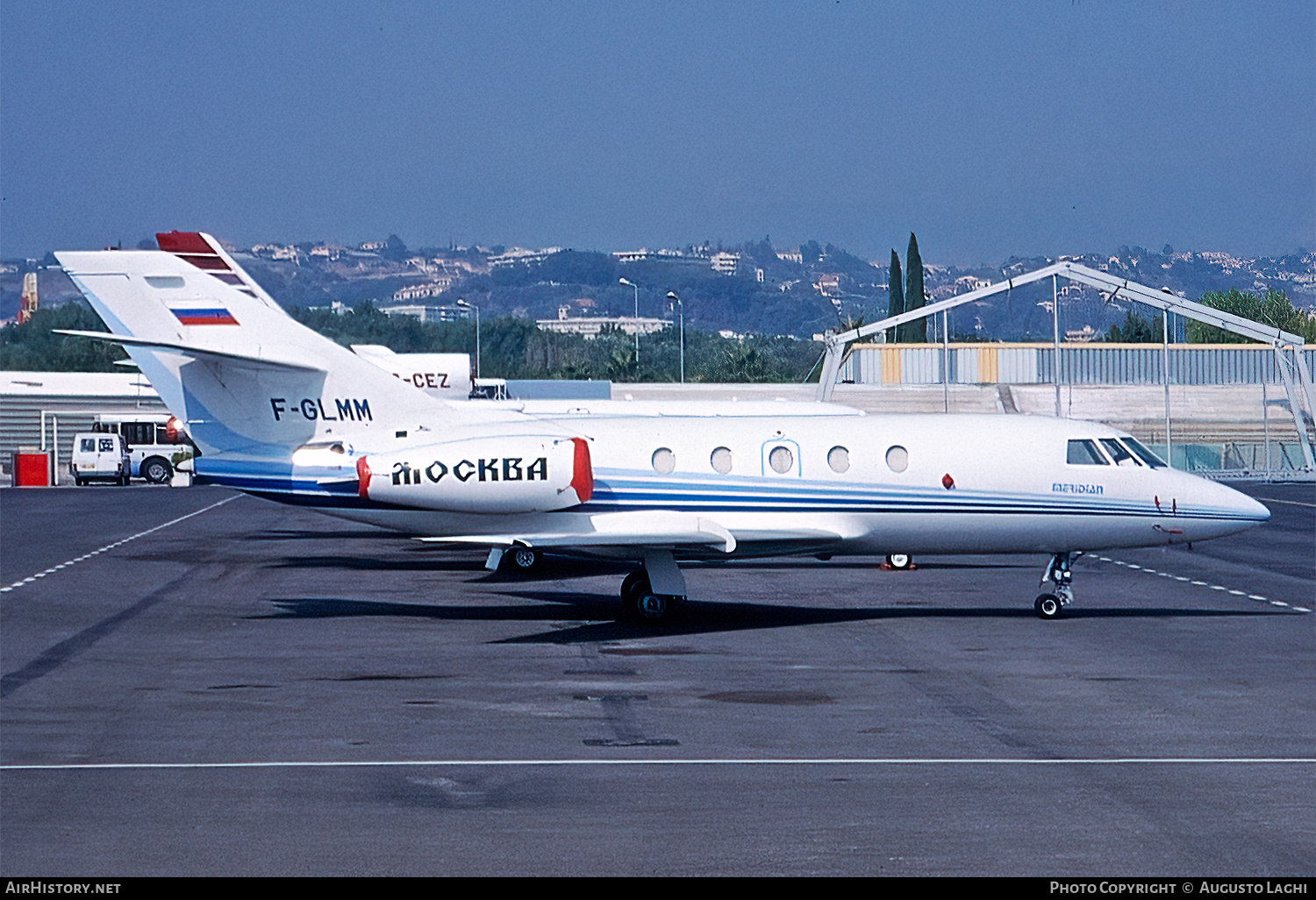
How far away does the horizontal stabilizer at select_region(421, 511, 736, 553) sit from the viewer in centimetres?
1989

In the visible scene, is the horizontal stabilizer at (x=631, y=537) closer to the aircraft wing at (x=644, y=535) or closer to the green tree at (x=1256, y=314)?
the aircraft wing at (x=644, y=535)

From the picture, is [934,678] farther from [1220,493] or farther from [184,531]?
[184,531]

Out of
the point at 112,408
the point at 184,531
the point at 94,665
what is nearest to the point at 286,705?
the point at 94,665

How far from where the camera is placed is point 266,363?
23.7 metres

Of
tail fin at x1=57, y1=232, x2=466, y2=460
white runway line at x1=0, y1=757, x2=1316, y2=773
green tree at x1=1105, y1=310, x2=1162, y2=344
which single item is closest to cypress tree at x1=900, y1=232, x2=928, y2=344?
green tree at x1=1105, y1=310, x2=1162, y2=344

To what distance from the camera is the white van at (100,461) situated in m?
67.2

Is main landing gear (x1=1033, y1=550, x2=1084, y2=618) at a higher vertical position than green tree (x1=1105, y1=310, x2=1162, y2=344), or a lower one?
lower

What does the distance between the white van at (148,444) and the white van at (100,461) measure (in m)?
1.02

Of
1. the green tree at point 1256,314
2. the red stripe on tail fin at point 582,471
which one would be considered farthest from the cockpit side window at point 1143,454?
the green tree at point 1256,314

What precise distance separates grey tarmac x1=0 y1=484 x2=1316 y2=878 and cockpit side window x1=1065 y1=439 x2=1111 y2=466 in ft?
7.35

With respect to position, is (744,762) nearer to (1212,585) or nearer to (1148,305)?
(1212,585)

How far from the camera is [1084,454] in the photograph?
2156 cm

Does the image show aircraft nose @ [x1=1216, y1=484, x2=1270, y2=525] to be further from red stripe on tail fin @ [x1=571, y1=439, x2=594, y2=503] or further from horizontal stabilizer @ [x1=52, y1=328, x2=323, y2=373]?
horizontal stabilizer @ [x1=52, y1=328, x2=323, y2=373]

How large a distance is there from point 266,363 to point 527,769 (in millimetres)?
13289
